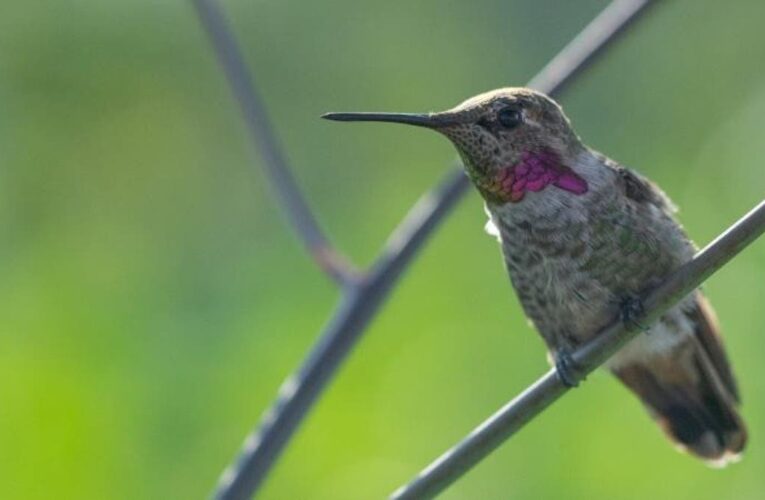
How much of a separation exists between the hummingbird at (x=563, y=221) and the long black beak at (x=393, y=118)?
0.08 metres

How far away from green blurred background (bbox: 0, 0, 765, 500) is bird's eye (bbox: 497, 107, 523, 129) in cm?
51

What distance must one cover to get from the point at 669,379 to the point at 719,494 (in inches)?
53.0

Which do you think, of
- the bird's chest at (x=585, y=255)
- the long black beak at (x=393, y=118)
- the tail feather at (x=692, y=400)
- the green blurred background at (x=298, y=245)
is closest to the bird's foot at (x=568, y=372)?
the bird's chest at (x=585, y=255)

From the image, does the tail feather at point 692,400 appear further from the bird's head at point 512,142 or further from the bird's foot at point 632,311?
the bird's head at point 512,142

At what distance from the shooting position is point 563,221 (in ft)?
11.8

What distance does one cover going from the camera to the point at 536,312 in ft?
12.3

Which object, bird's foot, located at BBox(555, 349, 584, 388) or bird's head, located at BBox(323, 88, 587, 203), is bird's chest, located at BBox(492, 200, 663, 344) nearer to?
bird's head, located at BBox(323, 88, 587, 203)

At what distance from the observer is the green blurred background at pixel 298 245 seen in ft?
17.8

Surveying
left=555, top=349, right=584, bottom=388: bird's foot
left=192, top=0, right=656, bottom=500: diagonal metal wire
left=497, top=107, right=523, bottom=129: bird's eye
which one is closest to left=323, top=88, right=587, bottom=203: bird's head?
left=497, top=107, right=523, bottom=129: bird's eye

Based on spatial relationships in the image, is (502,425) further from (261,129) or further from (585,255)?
(261,129)

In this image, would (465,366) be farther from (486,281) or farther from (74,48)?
(74,48)

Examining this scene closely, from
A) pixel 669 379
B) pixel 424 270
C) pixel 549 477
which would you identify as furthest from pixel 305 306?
pixel 669 379

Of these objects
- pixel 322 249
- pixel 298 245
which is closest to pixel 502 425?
pixel 322 249

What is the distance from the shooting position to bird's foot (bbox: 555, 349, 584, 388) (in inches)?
117
